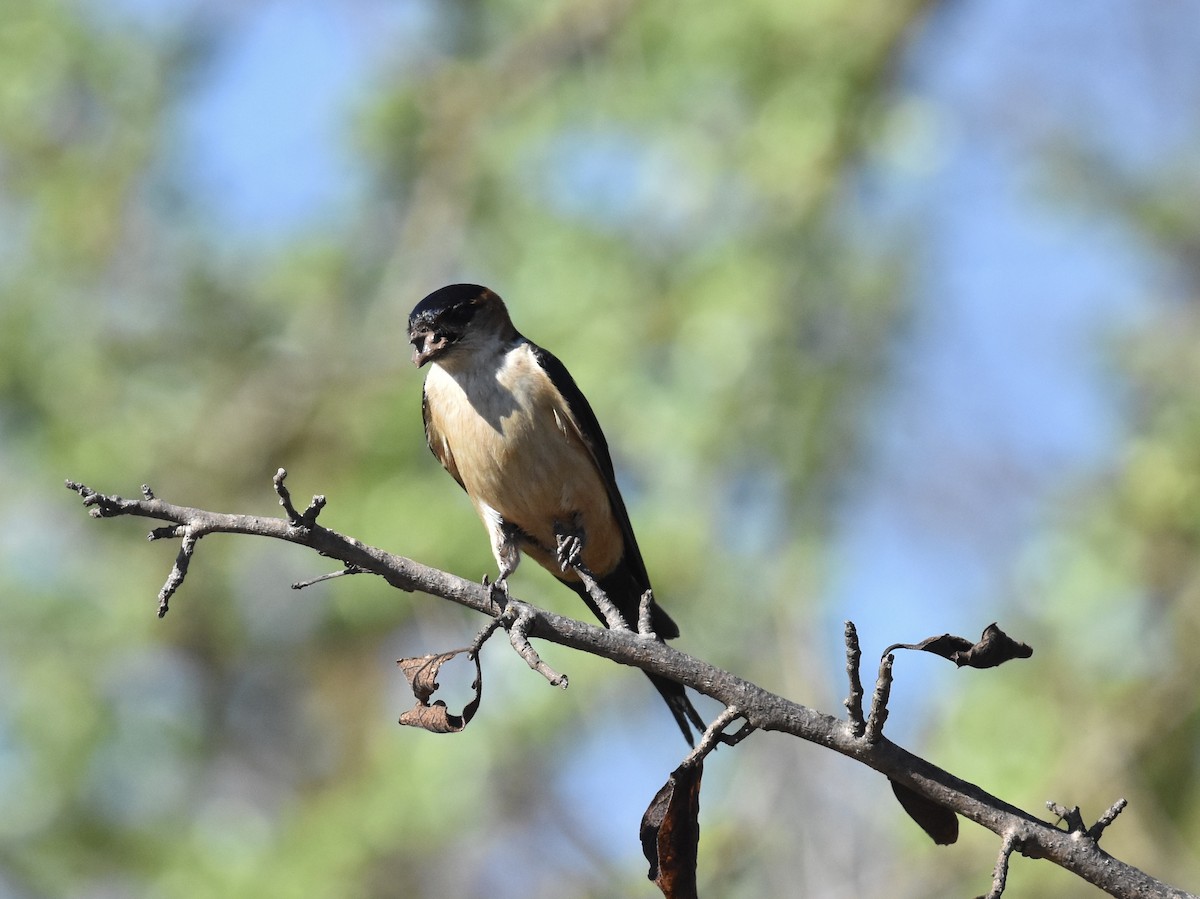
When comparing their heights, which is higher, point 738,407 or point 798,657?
point 738,407

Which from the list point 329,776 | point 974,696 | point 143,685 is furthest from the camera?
point 329,776

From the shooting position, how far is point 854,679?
9.36 ft

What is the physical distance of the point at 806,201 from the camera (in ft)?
28.5

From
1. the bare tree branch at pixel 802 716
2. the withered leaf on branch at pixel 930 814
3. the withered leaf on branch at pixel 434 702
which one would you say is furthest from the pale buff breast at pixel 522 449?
the withered leaf on branch at pixel 930 814

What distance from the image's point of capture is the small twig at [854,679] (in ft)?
9.25

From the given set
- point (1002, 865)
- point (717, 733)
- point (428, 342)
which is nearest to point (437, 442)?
point (428, 342)

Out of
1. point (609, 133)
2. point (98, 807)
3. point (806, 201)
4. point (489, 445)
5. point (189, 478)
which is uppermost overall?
point (609, 133)

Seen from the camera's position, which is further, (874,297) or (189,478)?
(189,478)

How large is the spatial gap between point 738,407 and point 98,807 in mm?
5511

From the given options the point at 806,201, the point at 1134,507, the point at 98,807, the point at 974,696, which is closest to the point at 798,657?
the point at 974,696

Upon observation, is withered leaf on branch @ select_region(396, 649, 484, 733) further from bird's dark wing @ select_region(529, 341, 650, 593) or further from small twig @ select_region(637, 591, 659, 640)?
bird's dark wing @ select_region(529, 341, 650, 593)

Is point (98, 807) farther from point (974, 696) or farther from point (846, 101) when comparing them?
point (846, 101)

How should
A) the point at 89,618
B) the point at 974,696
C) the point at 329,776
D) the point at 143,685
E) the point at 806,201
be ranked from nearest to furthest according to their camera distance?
the point at 974,696, the point at 806,201, the point at 89,618, the point at 143,685, the point at 329,776

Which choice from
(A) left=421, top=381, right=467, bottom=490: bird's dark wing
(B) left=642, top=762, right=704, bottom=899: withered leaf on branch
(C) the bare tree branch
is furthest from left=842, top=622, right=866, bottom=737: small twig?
(A) left=421, top=381, right=467, bottom=490: bird's dark wing
